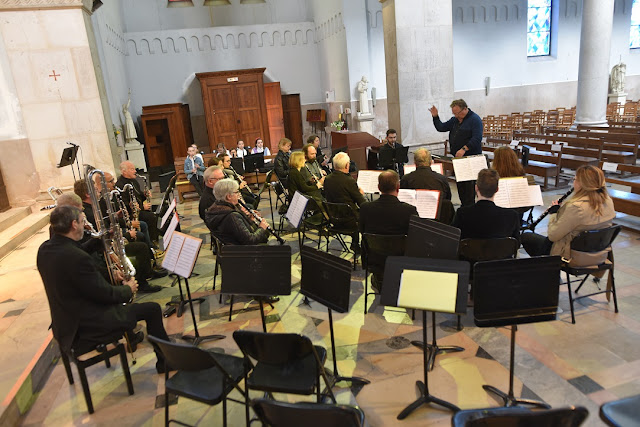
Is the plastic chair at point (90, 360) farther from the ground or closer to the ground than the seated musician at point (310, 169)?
closer to the ground

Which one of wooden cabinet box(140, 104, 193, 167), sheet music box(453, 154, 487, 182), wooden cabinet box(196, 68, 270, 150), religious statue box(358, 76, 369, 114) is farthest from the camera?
wooden cabinet box(196, 68, 270, 150)

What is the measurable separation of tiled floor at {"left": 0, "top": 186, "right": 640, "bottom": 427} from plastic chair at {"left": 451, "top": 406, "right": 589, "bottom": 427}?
1230 millimetres

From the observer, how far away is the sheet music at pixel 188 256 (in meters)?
3.64

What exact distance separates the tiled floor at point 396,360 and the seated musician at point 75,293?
56 centimetres

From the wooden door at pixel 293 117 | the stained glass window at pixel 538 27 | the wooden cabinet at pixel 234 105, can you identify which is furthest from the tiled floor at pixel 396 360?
the stained glass window at pixel 538 27

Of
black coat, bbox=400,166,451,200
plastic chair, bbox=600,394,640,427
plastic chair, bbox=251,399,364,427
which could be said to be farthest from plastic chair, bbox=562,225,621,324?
plastic chair, bbox=251,399,364,427

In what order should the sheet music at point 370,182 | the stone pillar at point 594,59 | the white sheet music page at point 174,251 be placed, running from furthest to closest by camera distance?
the stone pillar at point 594,59, the sheet music at point 370,182, the white sheet music page at point 174,251

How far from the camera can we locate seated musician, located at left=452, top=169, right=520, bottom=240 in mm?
3535

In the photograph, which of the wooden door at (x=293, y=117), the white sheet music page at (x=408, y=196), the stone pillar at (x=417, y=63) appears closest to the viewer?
the white sheet music page at (x=408, y=196)

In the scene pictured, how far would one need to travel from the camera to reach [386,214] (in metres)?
3.86

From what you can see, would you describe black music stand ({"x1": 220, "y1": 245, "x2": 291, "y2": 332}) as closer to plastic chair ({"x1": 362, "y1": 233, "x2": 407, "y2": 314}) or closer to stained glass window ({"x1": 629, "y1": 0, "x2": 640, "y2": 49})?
plastic chair ({"x1": 362, "y1": 233, "x2": 407, "y2": 314})

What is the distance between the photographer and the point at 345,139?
32.6 ft

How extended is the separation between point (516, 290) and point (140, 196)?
17.6 feet

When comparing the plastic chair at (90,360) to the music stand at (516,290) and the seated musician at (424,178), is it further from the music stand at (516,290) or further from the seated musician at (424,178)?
the seated musician at (424,178)
